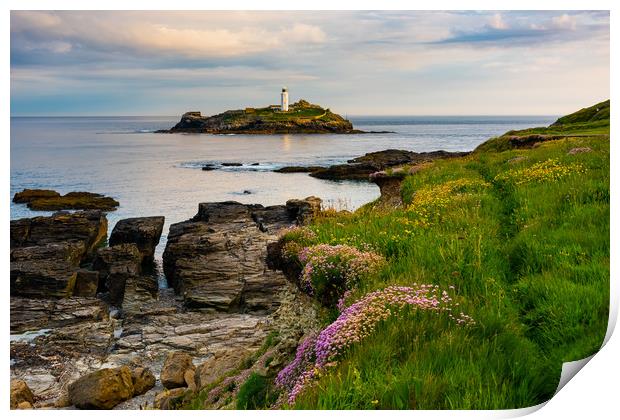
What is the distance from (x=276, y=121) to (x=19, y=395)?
128 metres

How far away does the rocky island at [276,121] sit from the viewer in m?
138

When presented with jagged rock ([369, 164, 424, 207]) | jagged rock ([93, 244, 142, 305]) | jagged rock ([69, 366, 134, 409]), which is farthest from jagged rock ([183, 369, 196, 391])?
jagged rock ([93, 244, 142, 305])

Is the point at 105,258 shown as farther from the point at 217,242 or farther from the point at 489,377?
the point at 489,377

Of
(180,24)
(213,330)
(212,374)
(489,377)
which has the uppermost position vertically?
(180,24)

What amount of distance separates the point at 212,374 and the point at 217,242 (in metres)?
18.2

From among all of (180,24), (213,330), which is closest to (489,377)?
(180,24)

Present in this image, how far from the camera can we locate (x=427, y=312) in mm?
6102

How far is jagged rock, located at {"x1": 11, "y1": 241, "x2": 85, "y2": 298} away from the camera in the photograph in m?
23.5

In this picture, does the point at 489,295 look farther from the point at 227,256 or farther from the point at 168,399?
the point at 227,256

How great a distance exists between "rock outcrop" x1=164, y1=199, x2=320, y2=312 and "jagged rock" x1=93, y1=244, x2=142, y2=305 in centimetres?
176

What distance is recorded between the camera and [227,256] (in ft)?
96.0

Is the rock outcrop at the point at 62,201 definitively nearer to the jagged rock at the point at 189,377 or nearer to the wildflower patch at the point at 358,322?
the jagged rock at the point at 189,377

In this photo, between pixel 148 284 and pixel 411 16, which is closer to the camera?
pixel 411 16

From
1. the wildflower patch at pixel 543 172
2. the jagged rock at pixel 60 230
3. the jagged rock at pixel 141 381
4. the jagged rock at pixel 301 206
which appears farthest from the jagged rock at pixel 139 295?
the wildflower patch at pixel 543 172
